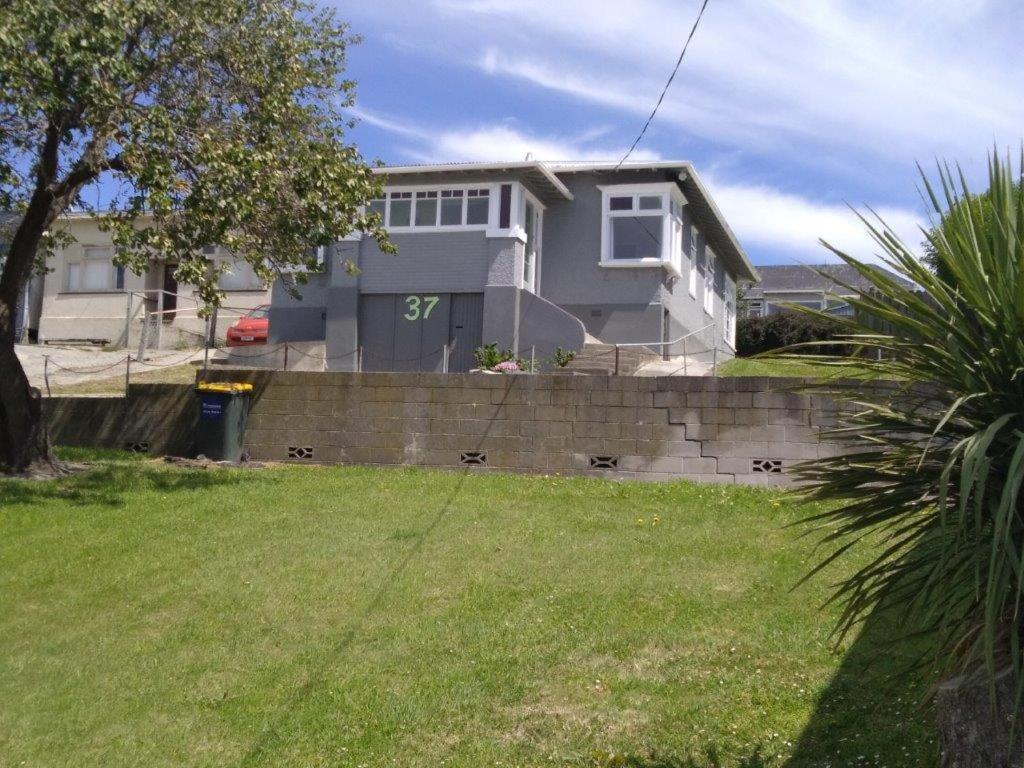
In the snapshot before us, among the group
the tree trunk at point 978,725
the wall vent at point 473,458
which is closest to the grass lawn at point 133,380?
the wall vent at point 473,458

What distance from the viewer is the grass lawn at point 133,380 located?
22.2 metres

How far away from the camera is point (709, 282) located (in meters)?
29.5

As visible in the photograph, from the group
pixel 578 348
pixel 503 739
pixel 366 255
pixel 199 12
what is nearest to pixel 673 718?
pixel 503 739

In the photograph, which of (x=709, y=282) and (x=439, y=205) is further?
(x=709, y=282)

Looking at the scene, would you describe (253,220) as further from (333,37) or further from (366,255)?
(366,255)

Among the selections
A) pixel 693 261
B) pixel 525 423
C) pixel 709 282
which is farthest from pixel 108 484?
pixel 709 282

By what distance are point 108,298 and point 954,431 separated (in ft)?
103

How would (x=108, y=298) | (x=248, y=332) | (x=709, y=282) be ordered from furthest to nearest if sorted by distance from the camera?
(x=108, y=298)
(x=709, y=282)
(x=248, y=332)

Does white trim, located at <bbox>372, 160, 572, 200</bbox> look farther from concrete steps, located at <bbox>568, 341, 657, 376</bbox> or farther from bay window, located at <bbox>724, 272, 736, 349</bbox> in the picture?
bay window, located at <bbox>724, 272, 736, 349</bbox>

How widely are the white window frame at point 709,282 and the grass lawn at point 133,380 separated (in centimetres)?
1261

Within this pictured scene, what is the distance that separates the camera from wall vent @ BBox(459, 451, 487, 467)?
15.3m

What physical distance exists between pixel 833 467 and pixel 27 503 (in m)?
10.6

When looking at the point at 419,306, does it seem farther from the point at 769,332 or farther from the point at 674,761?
the point at 674,761

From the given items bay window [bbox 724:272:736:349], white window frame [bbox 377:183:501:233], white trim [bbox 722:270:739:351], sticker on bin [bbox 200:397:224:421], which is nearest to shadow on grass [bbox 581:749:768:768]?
sticker on bin [bbox 200:397:224:421]
